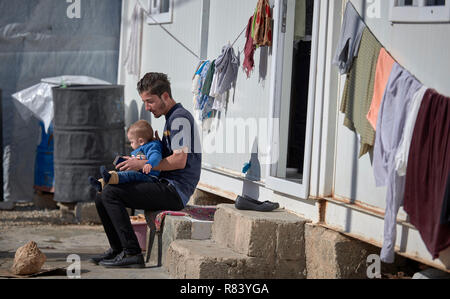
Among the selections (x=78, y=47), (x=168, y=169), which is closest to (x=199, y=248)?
(x=168, y=169)

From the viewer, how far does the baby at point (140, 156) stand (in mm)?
6379

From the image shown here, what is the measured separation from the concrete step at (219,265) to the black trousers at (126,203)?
39cm

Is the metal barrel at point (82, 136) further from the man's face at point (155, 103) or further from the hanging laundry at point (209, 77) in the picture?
the man's face at point (155, 103)

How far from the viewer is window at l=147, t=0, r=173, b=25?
10.1 m

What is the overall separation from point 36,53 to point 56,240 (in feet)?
13.6

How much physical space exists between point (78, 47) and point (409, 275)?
7.35 m

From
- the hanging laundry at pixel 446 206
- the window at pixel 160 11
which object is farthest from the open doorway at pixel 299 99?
the hanging laundry at pixel 446 206

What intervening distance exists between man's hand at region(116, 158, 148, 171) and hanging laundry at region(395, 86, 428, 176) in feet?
7.60

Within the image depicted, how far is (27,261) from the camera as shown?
19.8 feet

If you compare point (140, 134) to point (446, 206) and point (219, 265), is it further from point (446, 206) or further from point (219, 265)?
point (446, 206)

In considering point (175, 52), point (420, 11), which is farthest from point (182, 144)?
point (175, 52)

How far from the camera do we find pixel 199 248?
6090 millimetres

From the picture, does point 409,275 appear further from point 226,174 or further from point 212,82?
point 212,82

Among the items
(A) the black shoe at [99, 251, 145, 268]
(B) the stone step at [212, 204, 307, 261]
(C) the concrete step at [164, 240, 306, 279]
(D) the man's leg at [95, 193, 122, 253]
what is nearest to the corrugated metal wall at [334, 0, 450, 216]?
(B) the stone step at [212, 204, 307, 261]
